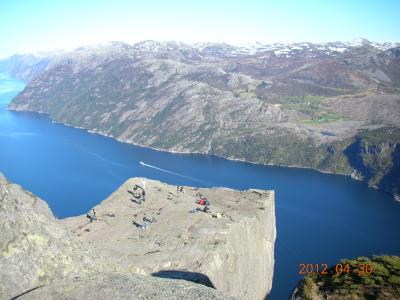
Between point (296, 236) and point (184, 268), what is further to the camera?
point (296, 236)

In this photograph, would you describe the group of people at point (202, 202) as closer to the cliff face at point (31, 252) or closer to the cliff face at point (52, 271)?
the cliff face at point (31, 252)

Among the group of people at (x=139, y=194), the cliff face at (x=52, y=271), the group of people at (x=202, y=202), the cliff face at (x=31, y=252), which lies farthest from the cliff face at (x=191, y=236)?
the cliff face at (x=52, y=271)

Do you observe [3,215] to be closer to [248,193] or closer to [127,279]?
[127,279]

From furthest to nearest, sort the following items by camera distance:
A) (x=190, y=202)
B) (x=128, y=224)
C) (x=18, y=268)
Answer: (x=190, y=202)
(x=128, y=224)
(x=18, y=268)

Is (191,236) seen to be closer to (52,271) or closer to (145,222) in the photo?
(145,222)

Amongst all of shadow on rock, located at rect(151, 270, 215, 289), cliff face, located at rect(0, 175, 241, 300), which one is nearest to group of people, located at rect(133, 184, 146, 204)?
shadow on rock, located at rect(151, 270, 215, 289)

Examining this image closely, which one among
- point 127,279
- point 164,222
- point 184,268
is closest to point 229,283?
point 184,268

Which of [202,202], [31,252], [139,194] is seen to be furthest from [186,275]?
[139,194]
